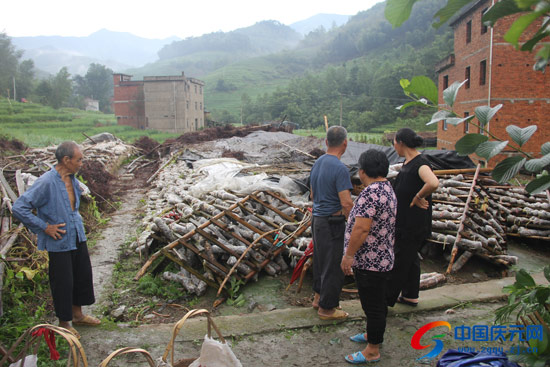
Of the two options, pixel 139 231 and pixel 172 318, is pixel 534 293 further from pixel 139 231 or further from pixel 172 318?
pixel 139 231

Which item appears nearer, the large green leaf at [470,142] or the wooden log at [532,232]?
the large green leaf at [470,142]

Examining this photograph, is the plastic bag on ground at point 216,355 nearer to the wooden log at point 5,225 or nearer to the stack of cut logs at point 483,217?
the stack of cut logs at point 483,217

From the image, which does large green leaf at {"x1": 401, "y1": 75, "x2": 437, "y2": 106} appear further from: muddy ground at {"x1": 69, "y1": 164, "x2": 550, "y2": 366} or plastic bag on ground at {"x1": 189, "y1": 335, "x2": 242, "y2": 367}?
muddy ground at {"x1": 69, "y1": 164, "x2": 550, "y2": 366}

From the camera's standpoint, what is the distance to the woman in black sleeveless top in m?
3.86

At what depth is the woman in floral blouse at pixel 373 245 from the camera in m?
3.17

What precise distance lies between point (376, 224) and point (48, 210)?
10.2ft

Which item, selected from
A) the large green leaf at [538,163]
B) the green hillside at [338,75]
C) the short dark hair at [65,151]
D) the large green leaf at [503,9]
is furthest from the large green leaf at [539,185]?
the green hillside at [338,75]

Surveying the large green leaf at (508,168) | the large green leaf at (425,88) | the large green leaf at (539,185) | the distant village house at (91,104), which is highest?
the distant village house at (91,104)

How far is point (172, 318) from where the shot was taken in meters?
4.57

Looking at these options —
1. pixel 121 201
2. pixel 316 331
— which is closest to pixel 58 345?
pixel 316 331

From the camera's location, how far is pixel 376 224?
10.6ft

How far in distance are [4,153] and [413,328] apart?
50.7 feet

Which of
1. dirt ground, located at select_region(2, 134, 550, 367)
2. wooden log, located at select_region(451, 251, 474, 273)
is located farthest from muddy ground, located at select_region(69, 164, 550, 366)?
wooden log, located at select_region(451, 251, 474, 273)

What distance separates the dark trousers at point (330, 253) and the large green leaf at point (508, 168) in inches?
95.0
